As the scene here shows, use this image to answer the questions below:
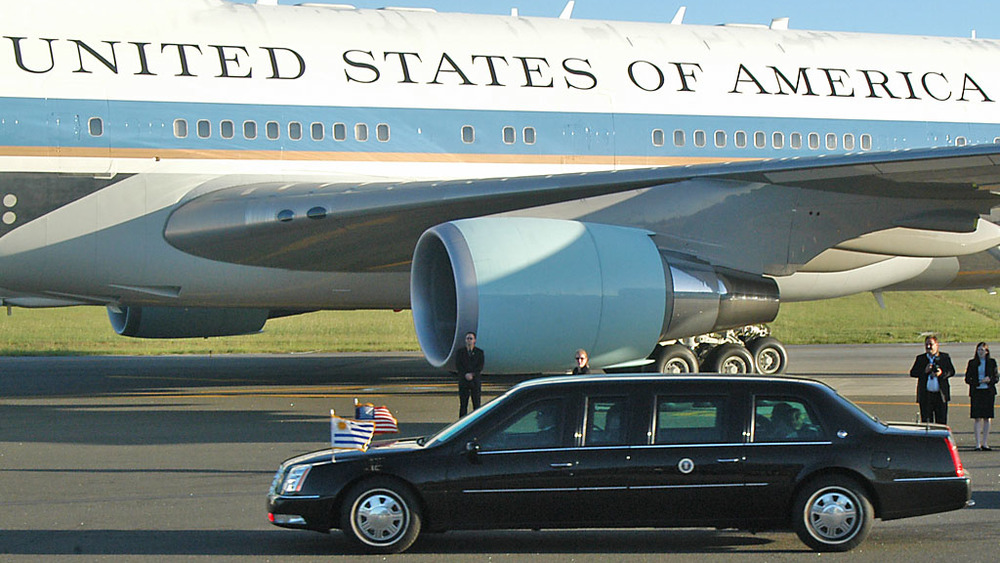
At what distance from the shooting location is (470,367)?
13555 millimetres

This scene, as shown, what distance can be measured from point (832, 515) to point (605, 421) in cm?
163

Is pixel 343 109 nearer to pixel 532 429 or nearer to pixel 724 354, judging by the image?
pixel 724 354

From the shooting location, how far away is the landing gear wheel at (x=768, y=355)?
67.7ft

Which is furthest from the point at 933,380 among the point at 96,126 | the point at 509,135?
the point at 96,126

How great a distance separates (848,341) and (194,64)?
887 inches

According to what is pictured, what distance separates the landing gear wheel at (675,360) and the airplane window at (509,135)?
3.87 m

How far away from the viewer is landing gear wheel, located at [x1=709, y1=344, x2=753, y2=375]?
62.4 feet

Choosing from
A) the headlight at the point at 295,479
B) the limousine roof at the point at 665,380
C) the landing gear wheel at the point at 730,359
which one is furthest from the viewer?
the landing gear wheel at the point at 730,359

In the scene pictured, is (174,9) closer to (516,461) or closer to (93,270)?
(93,270)

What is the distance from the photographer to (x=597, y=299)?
13.6m

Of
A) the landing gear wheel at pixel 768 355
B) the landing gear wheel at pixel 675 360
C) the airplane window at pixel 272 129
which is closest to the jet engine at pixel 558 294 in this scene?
the landing gear wheel at pixel 675 360

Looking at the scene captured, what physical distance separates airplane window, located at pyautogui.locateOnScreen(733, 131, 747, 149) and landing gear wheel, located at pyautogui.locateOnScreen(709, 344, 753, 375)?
3.21 metres

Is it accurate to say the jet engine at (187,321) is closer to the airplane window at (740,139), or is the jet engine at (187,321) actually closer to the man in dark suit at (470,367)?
the man in dark suit at (470,367)

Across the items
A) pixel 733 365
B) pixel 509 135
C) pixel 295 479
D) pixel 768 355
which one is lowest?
pixel 295 479
